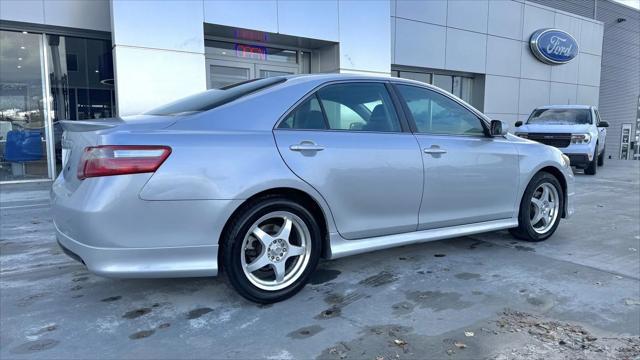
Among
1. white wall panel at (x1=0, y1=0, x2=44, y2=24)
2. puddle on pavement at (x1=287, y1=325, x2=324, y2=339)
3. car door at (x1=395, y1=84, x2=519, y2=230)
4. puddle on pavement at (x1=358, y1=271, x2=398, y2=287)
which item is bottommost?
puddle on pavement at (x1=287, y1=325, x2=324, y2=339)

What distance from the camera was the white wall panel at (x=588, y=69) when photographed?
1855cm

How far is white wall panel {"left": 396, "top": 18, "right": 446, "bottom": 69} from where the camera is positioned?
13.5 m

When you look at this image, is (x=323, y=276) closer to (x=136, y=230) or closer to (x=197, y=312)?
(x=197, y=312)

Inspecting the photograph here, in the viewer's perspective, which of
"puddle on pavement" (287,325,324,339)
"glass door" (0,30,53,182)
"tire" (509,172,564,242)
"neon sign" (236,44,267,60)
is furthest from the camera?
"neon sign" (236,44,267,60)

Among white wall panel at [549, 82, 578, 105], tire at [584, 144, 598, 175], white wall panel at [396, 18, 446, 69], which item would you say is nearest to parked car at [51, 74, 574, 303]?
tire at [584, 144, 598, 175]

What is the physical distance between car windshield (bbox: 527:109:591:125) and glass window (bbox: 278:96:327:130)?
10.3m

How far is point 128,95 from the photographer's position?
7.62m

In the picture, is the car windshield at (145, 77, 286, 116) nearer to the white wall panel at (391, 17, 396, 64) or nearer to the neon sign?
the neon sign

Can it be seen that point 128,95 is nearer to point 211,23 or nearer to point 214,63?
point 211,23

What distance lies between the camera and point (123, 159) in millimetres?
2719

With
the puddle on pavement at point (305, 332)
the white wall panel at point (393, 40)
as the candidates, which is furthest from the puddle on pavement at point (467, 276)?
the white wall panel at point (393, 40)

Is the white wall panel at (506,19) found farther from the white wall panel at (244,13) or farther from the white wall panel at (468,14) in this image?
the white wall panel at (244,13)

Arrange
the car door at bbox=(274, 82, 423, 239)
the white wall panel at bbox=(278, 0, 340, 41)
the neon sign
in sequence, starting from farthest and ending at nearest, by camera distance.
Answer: the neon sign → the white wall panel at bbox=(278, 0, 340, 41) → the car door at bbox=(274, 82, 423, 239)

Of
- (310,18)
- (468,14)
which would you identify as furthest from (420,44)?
(310,18)
